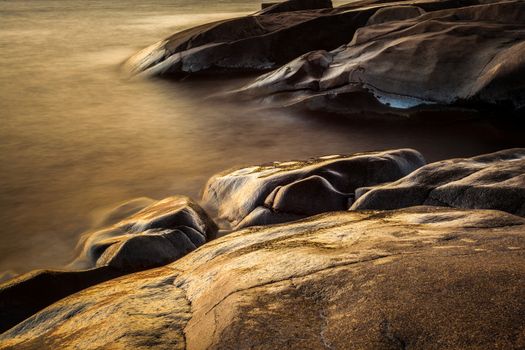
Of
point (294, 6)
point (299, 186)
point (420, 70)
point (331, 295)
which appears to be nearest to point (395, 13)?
point (420, 70)

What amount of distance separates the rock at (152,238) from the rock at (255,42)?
24.8 feet

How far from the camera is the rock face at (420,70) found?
8.02 metres

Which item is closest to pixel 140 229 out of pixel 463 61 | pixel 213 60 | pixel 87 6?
pixel 463 61

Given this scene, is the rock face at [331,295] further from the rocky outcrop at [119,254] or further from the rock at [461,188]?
the rocky outcrop at [119,254]

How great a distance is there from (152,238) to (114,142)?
196 inches

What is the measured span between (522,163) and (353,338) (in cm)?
268

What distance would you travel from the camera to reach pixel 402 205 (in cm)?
418

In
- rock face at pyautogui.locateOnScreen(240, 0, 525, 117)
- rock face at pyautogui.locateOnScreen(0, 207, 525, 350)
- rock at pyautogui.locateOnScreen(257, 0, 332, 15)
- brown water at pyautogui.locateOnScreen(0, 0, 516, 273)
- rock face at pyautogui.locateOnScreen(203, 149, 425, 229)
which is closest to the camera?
rock face at pyautogui.locateOnScreen(0, 207, 525, 350)

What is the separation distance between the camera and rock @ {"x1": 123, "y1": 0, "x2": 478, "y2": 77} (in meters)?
12.8

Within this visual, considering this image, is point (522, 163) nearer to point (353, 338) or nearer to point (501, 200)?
point (501, 200)

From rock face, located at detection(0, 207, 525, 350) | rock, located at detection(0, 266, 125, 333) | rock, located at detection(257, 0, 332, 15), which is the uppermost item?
rock, located at detection(257, 0, 332, 15)

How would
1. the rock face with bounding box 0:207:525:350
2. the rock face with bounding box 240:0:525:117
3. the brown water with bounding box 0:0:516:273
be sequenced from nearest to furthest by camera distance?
the rock face with bounding box 0:207:525:350, the brown water with bounding box 0:0:516:273, the rock face with bounding box 240:0:525:117

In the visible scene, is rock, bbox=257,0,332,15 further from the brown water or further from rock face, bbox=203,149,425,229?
rock face, bbox=203,149,425,229

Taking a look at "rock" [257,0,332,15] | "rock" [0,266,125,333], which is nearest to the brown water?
"rock" [0,266,125,333]
